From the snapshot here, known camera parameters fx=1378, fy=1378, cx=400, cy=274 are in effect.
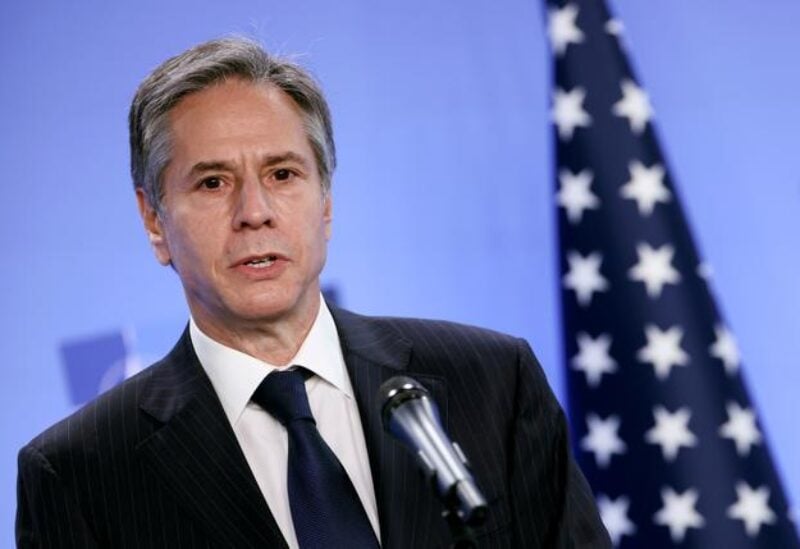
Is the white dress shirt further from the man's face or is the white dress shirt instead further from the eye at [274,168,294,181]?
the eye at [274,168,294,181]

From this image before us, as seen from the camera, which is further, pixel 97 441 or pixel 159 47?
pixel 159 47

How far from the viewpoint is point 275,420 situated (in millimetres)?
2053

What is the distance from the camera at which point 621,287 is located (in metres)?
3.33

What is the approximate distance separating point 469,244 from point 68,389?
1.03 meters

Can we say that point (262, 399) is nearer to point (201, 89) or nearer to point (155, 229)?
point (155, 229)

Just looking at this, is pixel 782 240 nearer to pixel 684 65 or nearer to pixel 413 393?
pixel 684 65

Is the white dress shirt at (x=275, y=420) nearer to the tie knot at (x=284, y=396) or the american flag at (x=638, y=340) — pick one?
the tie knot at (x=284, y=396)

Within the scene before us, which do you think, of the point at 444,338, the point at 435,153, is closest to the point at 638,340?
the point at 435,153

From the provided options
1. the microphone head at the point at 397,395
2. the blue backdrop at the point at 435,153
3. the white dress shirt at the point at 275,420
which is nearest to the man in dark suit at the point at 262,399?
the white dress shirt at the point at 275,420

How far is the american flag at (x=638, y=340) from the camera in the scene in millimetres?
3281

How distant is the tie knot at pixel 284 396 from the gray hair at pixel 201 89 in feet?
1.06

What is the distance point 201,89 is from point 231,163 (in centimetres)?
14

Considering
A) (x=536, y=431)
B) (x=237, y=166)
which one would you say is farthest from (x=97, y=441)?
(x=536, y=431)

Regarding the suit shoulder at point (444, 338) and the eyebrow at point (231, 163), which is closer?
the eyebrow at point (231, 163)
